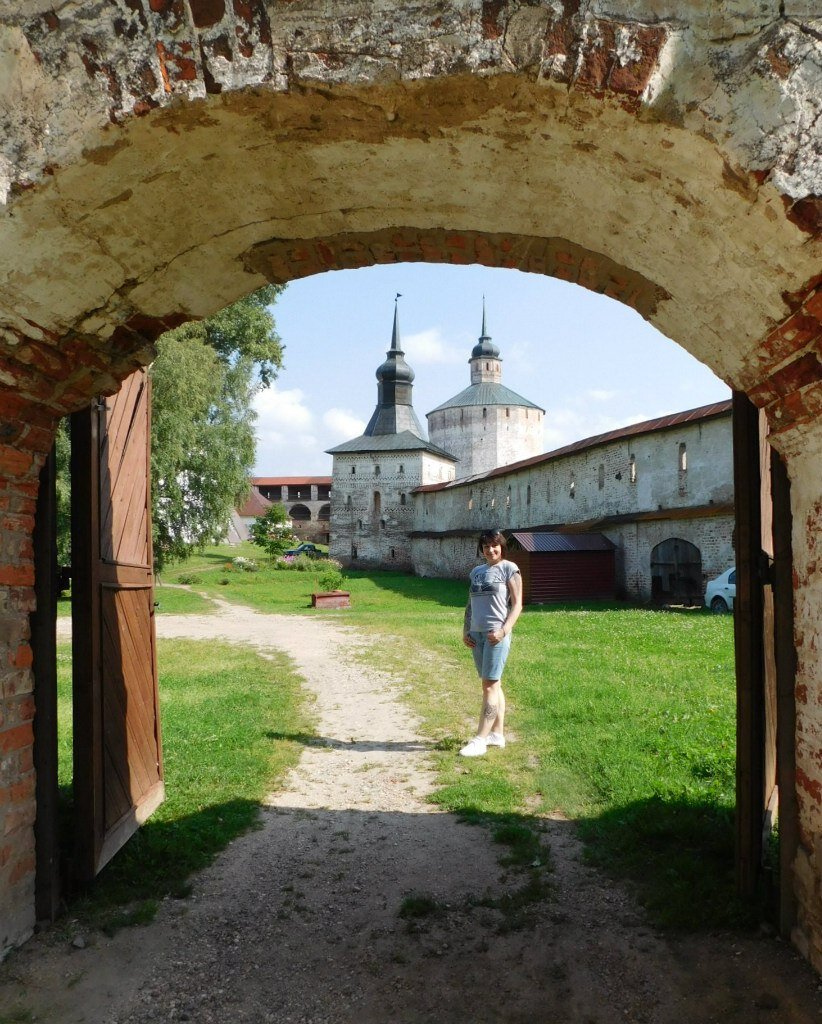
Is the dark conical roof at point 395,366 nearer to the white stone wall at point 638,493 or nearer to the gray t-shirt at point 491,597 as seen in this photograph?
the white stone wall at point 638,493

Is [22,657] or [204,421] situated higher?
[204,421]

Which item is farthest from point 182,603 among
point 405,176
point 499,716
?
point 405,176

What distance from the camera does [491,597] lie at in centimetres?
592

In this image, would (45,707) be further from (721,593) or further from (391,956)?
(721,593)

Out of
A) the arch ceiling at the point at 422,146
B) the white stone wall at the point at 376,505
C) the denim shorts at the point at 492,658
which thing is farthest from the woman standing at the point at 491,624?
the white stone wall at the point at 376,505

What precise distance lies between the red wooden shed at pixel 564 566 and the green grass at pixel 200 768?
11.5 metres

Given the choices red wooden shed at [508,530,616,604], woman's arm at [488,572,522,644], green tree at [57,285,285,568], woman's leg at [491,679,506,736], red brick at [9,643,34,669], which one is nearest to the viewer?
red brick at [9,643,34,669]

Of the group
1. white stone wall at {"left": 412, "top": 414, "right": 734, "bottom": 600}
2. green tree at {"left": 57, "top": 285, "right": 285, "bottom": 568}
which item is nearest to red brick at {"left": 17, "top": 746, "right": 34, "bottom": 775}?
green tree at {"left": 57, "top": 285, "right": 285, "bottom": 568}

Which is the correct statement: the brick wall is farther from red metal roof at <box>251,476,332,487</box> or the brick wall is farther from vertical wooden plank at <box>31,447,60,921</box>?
red metal roof at <box>251,476,332,487</box>

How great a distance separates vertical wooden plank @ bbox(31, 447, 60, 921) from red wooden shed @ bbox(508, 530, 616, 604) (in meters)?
18.1

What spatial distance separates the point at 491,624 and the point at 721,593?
12624 mm

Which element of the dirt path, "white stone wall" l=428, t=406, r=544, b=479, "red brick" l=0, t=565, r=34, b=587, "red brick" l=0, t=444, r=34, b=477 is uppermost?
"white stone wall" l=428, t=406, r=544, b=479

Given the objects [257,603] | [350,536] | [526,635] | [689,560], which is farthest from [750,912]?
[350,536]

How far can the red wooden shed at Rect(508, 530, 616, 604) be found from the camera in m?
21.2
